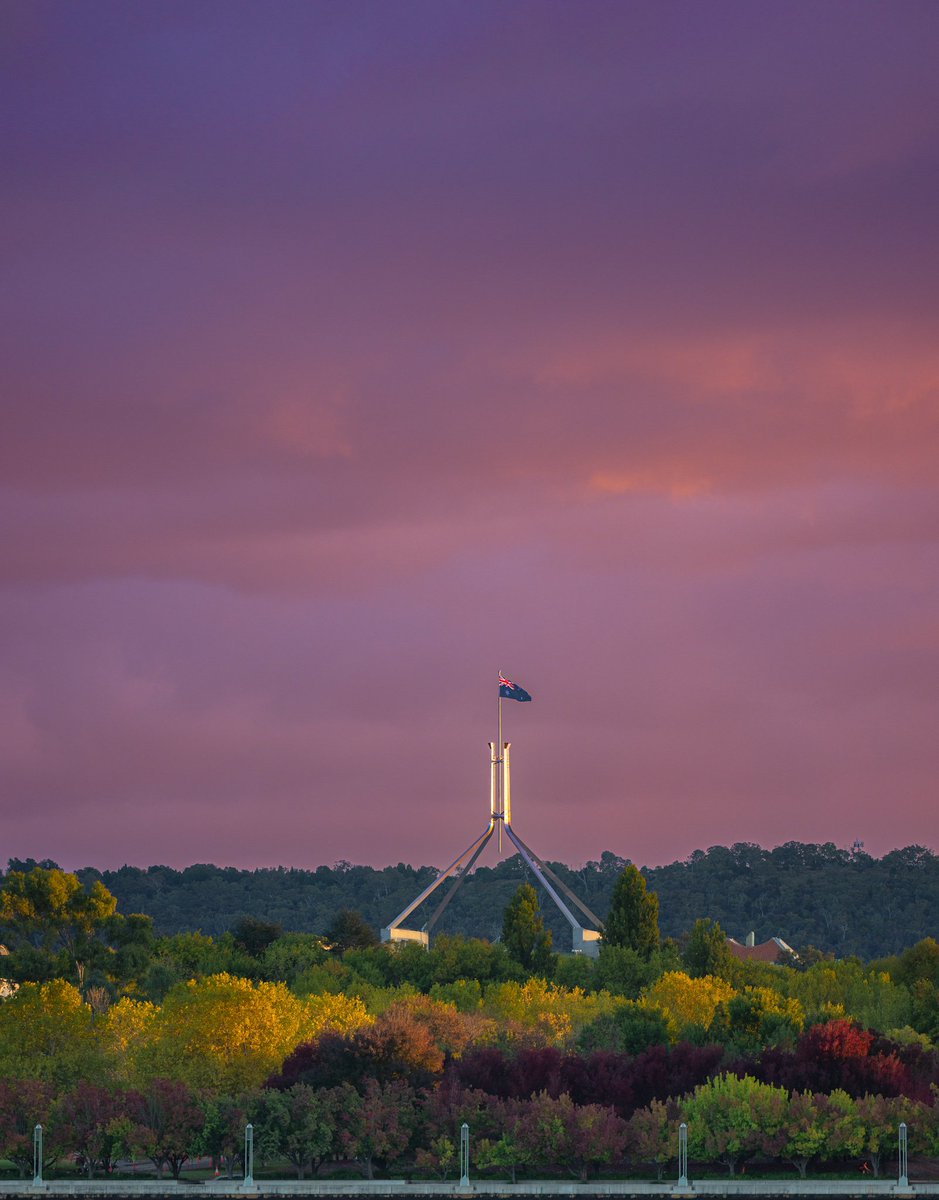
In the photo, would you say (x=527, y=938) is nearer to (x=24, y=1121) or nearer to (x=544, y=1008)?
(x=544, y=1008)

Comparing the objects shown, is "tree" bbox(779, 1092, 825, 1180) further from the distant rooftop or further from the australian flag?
the distant rooftop

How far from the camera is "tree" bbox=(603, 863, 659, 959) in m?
120

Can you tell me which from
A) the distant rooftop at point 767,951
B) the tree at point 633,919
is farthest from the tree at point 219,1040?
the distant rooftop at point 767,951

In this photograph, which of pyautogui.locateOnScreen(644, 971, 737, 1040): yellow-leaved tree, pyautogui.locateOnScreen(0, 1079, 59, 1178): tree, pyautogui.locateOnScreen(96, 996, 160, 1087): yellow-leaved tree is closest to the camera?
pyautogui.locateOnScreen(0, 1079, 59, 1178): tree

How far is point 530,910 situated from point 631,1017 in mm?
28587

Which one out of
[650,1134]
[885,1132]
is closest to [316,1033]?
[650,1134]

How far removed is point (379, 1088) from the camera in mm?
75000

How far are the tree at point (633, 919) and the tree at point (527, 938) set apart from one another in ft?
13.5

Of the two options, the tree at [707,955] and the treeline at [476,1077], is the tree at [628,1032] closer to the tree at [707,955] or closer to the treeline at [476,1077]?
the treeline at [476,1077]

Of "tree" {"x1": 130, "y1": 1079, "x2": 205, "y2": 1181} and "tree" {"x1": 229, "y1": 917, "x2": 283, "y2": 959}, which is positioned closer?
"tree" {"x1": 130, "y1": 1079, "x2": 205, "y2": 1181}

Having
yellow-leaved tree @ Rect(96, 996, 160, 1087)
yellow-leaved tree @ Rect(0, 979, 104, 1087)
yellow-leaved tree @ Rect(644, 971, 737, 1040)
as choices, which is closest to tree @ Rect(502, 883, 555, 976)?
yellow-leaved tree @ Rect(644, 971, 737, 1040)

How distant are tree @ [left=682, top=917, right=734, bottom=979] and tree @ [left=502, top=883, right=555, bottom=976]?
8.95 m

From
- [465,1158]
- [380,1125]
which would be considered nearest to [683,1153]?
[465,1158]

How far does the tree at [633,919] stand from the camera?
4727 inches
